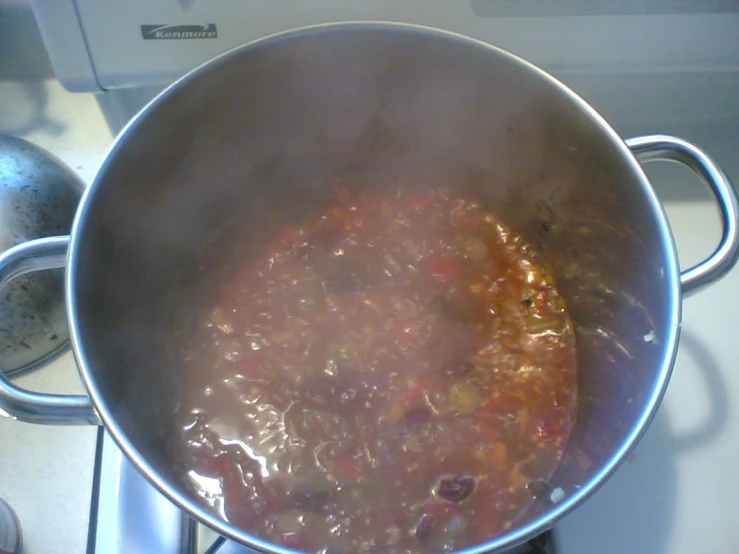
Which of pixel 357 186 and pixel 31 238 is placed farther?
pixel 357 186

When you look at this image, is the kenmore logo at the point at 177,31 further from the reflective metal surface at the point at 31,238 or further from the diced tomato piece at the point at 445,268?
the diced tomato piece at the point at 445,268

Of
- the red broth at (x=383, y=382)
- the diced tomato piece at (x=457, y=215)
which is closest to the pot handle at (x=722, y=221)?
the red broth at (x=383, y=382)

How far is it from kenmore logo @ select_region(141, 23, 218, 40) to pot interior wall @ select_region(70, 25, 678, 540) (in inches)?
2.2

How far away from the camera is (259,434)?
3.19 feet

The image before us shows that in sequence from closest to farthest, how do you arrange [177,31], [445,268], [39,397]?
[39,397] < [177,31] < [445,268]

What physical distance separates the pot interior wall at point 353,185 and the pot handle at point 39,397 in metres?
0.03

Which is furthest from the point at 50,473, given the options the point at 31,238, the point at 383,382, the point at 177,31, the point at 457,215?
the point at 457,215

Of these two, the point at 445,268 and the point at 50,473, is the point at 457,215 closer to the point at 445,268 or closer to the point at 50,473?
the point at 445,268

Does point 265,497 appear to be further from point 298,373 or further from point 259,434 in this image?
point 298,373

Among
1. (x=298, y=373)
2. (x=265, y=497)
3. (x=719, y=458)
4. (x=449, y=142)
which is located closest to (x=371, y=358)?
(x=298, y=373)

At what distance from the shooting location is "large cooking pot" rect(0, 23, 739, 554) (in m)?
0.77

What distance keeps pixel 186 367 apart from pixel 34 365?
0.25 metres

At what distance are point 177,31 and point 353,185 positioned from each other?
424 mm

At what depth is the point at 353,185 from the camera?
1.19 metres
